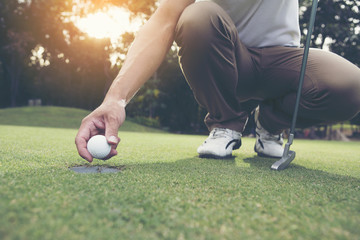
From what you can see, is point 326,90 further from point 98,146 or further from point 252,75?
point 98,146

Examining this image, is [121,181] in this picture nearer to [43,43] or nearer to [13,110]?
[13,110]

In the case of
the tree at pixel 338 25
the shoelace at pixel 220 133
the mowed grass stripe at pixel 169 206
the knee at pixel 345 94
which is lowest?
the mowed grass stripe at pixel 169 206

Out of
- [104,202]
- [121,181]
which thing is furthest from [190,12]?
[104,202]

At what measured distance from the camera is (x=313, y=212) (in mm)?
911

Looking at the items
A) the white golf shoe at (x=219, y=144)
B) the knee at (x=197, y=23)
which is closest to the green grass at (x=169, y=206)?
the white golf shoe at (x=219, y=144)

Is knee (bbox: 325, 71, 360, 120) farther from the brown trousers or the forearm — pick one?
the forearm

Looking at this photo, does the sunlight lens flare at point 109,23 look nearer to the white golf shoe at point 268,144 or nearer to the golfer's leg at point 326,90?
the white golf shoe at point 268,144

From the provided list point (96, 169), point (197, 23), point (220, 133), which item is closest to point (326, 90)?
point (220, 133)

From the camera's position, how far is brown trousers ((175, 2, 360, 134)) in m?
2.01

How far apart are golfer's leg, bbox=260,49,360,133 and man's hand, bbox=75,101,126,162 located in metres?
1.41

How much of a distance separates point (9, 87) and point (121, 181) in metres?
26.1

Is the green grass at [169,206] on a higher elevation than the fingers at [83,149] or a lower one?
lower

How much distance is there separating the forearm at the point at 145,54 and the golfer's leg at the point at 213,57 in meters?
0.11

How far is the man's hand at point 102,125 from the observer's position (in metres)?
1.42
